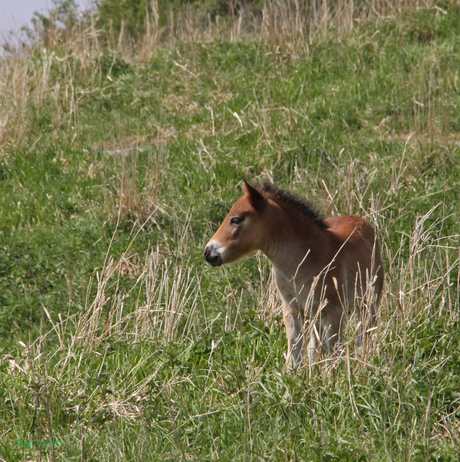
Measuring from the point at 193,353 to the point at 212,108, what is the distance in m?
6.78

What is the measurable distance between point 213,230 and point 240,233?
9.46ft

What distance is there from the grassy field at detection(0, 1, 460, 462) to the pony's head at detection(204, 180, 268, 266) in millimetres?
764

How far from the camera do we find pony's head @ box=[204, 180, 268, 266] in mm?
5078

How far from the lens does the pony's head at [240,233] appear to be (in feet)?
16.7

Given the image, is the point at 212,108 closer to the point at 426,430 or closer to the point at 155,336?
the point at 155,336

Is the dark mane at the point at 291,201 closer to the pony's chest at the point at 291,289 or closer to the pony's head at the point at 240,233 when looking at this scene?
the pony's head at the point at 240,233

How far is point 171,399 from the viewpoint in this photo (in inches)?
179

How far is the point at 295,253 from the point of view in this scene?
530 centimetres

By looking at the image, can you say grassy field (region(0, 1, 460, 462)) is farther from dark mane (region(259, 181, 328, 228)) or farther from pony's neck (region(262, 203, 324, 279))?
dark mane (region(259, 181, 328, 228))

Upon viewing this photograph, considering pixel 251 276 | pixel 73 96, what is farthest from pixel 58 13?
pixel 251 276

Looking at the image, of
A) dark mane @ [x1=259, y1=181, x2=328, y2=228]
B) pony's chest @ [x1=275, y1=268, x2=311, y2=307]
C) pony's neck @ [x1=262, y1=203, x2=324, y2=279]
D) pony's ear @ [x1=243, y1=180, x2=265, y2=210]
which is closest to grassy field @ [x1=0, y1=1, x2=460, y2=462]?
pony's chest @ [x1=275, y1=268, x2=311, y2=307]

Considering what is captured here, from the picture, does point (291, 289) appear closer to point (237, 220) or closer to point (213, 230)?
point (237, 220)

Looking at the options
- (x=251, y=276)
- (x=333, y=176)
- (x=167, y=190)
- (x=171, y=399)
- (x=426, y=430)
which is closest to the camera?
(x=426, y=430)

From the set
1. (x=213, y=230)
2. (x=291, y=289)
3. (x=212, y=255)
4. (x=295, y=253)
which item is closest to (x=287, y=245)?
(x=295, y=253)
